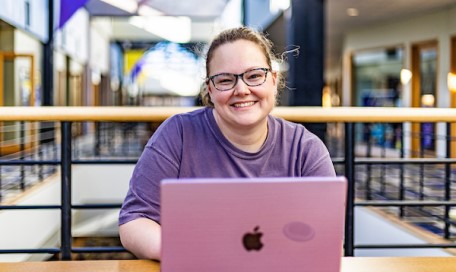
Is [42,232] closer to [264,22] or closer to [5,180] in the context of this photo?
[5,180]

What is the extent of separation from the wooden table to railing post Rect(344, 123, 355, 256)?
3.30 feet

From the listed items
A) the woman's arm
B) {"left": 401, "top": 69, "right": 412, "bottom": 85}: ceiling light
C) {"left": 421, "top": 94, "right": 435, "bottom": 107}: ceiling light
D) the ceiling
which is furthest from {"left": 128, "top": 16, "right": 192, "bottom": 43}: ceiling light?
the woman's arm

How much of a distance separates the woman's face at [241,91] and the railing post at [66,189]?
935mm

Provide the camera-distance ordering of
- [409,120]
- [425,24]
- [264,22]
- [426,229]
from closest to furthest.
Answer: [409,120], [426,229], [425,24], [264,22]

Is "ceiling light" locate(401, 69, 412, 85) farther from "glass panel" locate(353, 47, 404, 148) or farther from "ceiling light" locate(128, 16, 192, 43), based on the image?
"ceiling light" locate(128, 16, 192, 43)

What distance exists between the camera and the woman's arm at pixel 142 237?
1.08 m

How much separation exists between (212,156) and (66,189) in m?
0.94

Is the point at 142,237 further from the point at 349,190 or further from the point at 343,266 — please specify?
the point at 349,190

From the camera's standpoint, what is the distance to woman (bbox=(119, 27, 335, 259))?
121 centimetres

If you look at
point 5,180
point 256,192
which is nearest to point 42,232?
point 5,180

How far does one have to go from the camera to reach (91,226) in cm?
1062

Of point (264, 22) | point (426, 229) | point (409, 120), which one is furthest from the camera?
point (264, 22)

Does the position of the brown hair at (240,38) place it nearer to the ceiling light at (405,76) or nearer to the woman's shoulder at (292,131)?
the woman's shoulder at (292,131)

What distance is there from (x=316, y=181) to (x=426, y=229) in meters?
4.43
